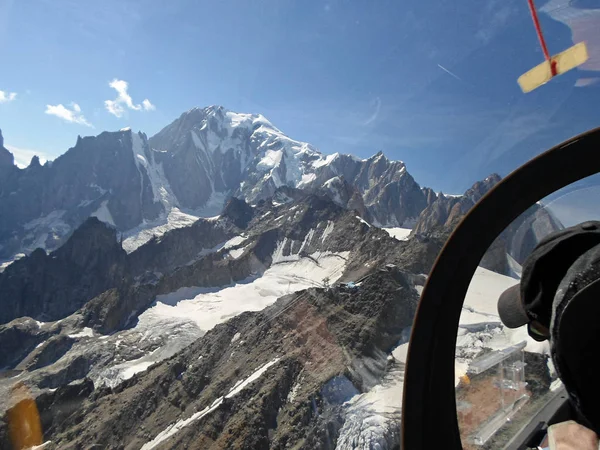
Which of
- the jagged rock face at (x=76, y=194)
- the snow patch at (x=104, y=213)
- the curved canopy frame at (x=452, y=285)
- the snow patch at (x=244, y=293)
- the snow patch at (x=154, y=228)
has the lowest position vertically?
the curved canopy frame at (x=452, y=285)

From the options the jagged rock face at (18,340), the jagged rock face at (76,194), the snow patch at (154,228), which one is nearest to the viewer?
the jagged rock face at (18,340)

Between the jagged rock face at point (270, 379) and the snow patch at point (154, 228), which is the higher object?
the snow patch at point (154, 228)

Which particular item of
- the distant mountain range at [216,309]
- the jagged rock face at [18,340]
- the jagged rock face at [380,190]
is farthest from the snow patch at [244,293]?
the jagged rock face at [380,190]

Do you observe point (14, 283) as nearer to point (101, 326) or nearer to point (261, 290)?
point (101, 326)

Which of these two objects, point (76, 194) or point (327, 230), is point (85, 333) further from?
point (76, 194)

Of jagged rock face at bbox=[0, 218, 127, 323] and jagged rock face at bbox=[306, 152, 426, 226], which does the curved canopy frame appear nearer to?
jagged rock face at bbox=[0, 218, 127, 323]

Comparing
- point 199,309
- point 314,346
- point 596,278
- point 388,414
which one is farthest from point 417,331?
point 199,309

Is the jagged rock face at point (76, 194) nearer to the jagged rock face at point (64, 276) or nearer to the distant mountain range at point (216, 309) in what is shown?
the distant mountain range at point (216, 309)

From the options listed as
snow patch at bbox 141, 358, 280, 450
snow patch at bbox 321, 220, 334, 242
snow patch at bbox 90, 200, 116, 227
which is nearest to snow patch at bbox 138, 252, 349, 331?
snow patch at bbox 321, 220, 334, 242

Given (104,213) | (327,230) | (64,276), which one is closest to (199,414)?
(327,230)
